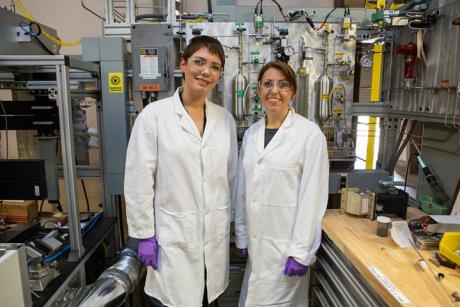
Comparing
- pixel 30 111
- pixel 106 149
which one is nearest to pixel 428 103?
pixel 106 149

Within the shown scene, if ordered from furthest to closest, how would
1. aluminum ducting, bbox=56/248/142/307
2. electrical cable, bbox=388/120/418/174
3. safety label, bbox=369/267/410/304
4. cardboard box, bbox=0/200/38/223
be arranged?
cardboard box, bbox=0/200/38/223 < electrical cable, bbox=388/120/418/174 < aluminum ducting, bbox=56/248/142/307 < safety label, bbox=369/267/410/304

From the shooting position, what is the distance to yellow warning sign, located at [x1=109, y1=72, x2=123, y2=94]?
6.07ft

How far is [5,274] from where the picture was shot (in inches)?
35.8

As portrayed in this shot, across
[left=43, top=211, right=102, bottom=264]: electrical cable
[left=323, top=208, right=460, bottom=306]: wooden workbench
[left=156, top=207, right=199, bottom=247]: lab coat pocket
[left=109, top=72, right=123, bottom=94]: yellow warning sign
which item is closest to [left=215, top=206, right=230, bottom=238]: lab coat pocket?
[left=156, top=207, right=199, bottom=247]: lab coat pocket

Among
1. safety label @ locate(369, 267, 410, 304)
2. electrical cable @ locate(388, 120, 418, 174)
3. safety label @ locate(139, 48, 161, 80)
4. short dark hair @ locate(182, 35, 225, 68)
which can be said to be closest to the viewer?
safety label @ locate(369, 267, 410, 304)

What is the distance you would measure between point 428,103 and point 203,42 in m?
1.29

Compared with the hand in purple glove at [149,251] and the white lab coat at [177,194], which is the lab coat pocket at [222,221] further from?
the hand in purple glove at [149,251]

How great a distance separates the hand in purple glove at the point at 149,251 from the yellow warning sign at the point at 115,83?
3.14 feet

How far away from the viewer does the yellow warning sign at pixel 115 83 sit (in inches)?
72.9

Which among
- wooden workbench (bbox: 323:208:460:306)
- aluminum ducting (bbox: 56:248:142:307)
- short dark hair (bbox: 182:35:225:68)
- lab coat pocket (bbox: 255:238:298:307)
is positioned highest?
short dark hair (bbox: 182:35:225:68)

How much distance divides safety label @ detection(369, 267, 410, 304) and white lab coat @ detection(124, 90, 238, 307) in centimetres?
66

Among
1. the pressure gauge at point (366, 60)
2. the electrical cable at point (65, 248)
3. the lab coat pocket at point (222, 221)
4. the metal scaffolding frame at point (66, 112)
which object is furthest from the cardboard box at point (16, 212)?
the pressure gauge at point (366, 60)

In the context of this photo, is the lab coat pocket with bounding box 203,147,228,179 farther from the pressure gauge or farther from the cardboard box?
the cardboard box

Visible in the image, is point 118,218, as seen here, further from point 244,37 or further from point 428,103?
point 428,103
